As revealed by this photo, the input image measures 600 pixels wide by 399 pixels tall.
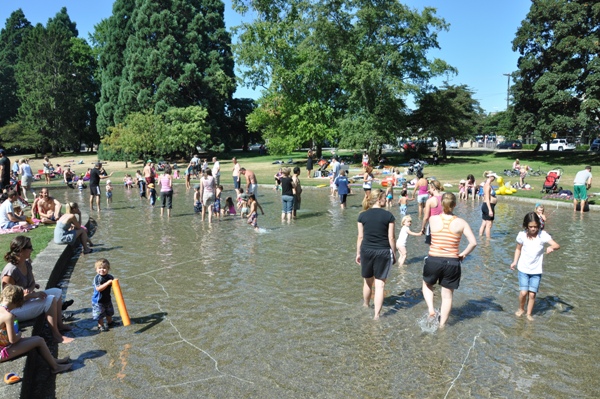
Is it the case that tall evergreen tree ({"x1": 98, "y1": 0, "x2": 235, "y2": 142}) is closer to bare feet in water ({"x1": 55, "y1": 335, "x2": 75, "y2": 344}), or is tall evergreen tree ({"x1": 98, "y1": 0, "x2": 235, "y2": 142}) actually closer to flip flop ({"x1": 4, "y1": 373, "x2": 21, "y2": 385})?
bare feet in water ({"x1": 55, "y1": 335, "x2": 75, "y2": 344})

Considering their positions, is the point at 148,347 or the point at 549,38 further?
the point at 549,38

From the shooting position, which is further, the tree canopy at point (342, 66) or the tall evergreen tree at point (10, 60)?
the tall evergreen tree at point (10, 60)

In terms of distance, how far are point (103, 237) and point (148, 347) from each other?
7.86 metres

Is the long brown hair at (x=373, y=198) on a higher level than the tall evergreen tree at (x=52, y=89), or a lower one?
lower

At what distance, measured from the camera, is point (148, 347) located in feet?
19.9

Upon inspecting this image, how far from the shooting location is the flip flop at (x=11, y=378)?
472 cm

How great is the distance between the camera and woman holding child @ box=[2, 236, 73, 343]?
600 centimetres

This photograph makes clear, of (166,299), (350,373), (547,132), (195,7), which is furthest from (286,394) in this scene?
(195,7)

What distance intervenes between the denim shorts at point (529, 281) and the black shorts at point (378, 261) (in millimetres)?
1836

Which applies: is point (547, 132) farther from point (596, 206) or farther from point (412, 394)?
point (412, 394)

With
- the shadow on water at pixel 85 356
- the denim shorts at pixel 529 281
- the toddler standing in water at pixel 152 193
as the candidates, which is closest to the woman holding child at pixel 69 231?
A: the shadow on water at pixel 85 356

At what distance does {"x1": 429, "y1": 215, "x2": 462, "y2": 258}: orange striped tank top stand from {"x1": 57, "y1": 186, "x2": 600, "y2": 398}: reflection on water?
106 centimetres

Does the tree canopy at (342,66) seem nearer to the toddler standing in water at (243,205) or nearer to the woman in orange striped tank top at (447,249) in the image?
the toddler standing in water at (243,205)

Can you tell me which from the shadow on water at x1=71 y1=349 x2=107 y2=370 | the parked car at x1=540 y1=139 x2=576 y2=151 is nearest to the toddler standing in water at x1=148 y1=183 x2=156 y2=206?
the shadow on water at x1=71 y1=349 x2=107 y2=370
